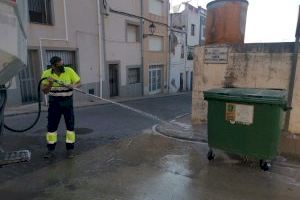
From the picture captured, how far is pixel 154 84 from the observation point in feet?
72.4

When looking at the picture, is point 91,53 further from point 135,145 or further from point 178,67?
point 178,67

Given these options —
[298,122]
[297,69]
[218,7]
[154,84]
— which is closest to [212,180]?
[298,122]

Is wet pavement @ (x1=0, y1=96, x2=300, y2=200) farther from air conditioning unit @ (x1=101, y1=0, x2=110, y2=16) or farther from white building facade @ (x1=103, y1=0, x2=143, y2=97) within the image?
white building facade @ (x1=103, y1=0, x2=143, y2=97)

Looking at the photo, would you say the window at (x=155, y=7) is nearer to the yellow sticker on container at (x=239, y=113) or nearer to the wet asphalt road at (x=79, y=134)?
the wet asphalt road at (x=79, y=134)

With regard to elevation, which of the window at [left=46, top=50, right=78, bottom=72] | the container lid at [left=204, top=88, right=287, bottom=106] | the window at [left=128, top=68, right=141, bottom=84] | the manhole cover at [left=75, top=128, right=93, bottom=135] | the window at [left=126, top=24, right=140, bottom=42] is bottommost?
the manhole cover at [left=75, top=128, right=93, bottom=135]

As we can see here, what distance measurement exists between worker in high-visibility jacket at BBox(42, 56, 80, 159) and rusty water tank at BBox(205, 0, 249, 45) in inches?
133

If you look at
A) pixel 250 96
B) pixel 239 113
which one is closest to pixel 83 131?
pixel 239 113

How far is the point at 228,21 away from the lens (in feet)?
20.1

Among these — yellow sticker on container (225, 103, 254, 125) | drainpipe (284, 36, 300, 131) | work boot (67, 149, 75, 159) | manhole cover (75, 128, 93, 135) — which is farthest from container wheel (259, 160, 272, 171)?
manhole cover (75, 128, 93, 135)

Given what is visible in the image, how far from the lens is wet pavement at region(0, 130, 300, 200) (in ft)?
11.7

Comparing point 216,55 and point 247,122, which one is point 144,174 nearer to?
point 247,122

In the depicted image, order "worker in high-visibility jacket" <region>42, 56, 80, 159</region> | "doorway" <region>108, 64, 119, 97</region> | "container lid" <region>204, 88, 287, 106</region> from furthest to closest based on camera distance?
"doorway" <region>108, 64, 119, 97</region>, "worker in high-visibility jacket" <region>42, 56, 80, 159</region>, "container lid" <region>204, 88, 287, 106</region>

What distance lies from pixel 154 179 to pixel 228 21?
397cm

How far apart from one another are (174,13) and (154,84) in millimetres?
8733
